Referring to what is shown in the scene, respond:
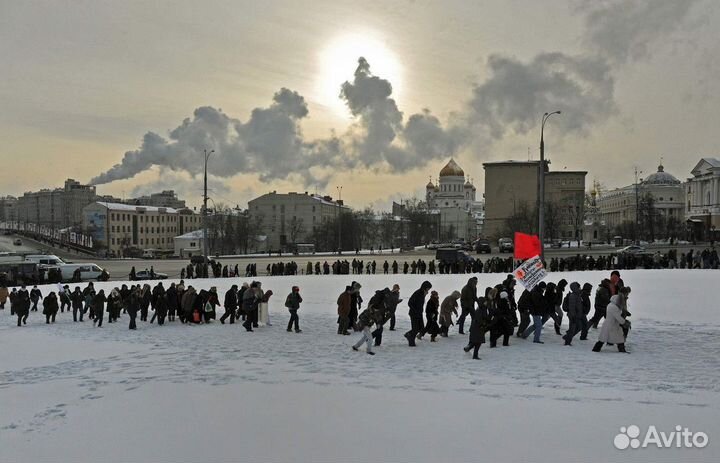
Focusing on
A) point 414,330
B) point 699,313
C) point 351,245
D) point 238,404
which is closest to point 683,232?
point 351,245

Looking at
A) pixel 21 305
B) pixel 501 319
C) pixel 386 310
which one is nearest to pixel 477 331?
pixel 501 319

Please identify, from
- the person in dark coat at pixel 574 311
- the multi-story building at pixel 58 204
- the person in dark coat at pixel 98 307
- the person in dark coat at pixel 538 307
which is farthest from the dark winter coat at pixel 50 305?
the multi-story building at pixel 58 204

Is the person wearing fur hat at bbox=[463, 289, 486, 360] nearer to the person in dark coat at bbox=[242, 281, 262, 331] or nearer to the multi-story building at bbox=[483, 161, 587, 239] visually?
the person in dark coat at bbox=[242, 281, 262, 331]

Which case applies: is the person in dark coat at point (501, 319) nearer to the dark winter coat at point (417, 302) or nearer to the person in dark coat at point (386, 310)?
the dark winter coat at point (417, 302)

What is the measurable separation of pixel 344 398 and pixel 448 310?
631 cm

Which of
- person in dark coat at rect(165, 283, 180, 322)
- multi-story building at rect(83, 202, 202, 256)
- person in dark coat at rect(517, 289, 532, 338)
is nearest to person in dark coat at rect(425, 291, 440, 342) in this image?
person in dark coat at rect(517, 289, 532, 338)

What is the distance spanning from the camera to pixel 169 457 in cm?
778

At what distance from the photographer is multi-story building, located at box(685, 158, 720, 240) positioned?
313 ft

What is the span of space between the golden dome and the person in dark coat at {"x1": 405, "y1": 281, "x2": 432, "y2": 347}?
508 ft

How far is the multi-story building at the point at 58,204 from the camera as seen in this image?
16662cm

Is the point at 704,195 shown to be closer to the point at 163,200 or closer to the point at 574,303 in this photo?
the point at 574,303

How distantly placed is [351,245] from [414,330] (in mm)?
76341

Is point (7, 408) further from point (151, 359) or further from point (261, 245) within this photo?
point (261, 245)

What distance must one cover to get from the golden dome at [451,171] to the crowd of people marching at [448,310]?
15020cm
